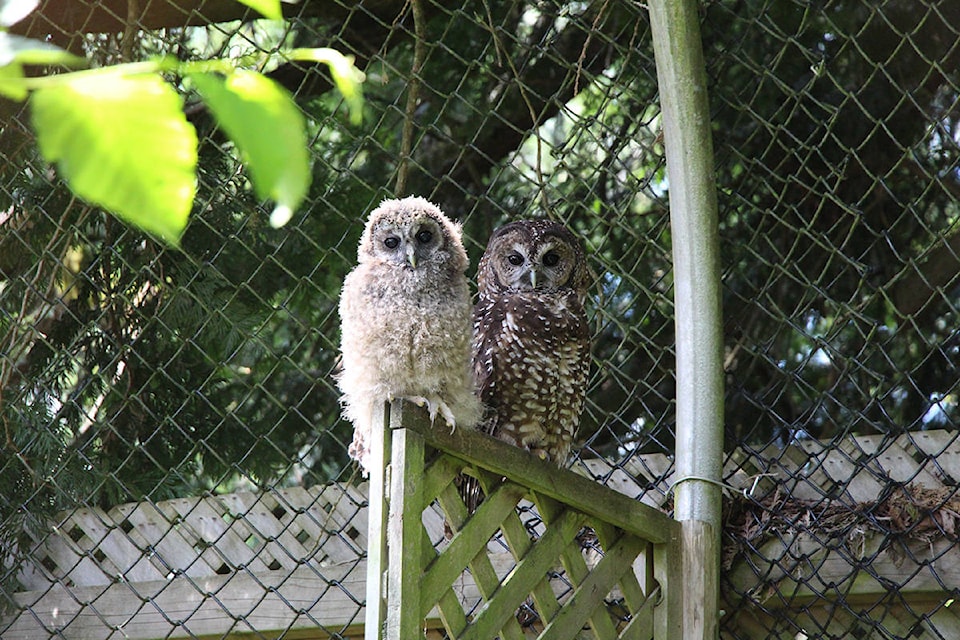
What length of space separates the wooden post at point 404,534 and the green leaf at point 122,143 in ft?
4.47

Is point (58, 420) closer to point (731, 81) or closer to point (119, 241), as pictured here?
point (119, 241)

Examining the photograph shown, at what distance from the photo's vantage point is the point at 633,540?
2549 mm

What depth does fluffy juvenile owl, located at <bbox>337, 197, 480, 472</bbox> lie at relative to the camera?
2.41 meters

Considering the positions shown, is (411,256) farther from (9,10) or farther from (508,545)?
(9,10)

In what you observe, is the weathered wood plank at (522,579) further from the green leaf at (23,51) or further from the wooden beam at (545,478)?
the green leaf at (23,51)

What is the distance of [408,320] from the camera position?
2.45 m

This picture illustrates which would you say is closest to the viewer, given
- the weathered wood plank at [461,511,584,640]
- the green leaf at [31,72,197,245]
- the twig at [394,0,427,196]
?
the green leaf at [31,72,197,245]

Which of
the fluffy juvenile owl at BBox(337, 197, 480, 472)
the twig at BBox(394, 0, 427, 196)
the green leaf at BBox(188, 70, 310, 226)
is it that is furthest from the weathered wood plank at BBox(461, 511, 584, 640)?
the green leaf at BBox(188, 70, 310, 226)

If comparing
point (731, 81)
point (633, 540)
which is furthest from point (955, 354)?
point (633, 540)

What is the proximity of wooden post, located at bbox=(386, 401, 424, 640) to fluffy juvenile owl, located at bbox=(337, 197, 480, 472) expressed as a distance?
204 millimetres

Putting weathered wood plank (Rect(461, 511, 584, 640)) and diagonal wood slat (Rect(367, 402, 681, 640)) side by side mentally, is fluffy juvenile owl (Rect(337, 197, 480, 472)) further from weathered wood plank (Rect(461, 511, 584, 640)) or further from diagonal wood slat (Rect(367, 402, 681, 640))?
weathered wood plank (Rect(461, 511, 584, 640))

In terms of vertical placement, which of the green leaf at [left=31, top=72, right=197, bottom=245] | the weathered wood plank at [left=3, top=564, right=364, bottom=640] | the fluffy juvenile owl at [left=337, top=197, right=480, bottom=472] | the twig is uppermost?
the twig

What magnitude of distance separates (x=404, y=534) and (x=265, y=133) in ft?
4.54

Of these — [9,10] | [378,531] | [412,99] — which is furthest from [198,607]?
[9,10]
